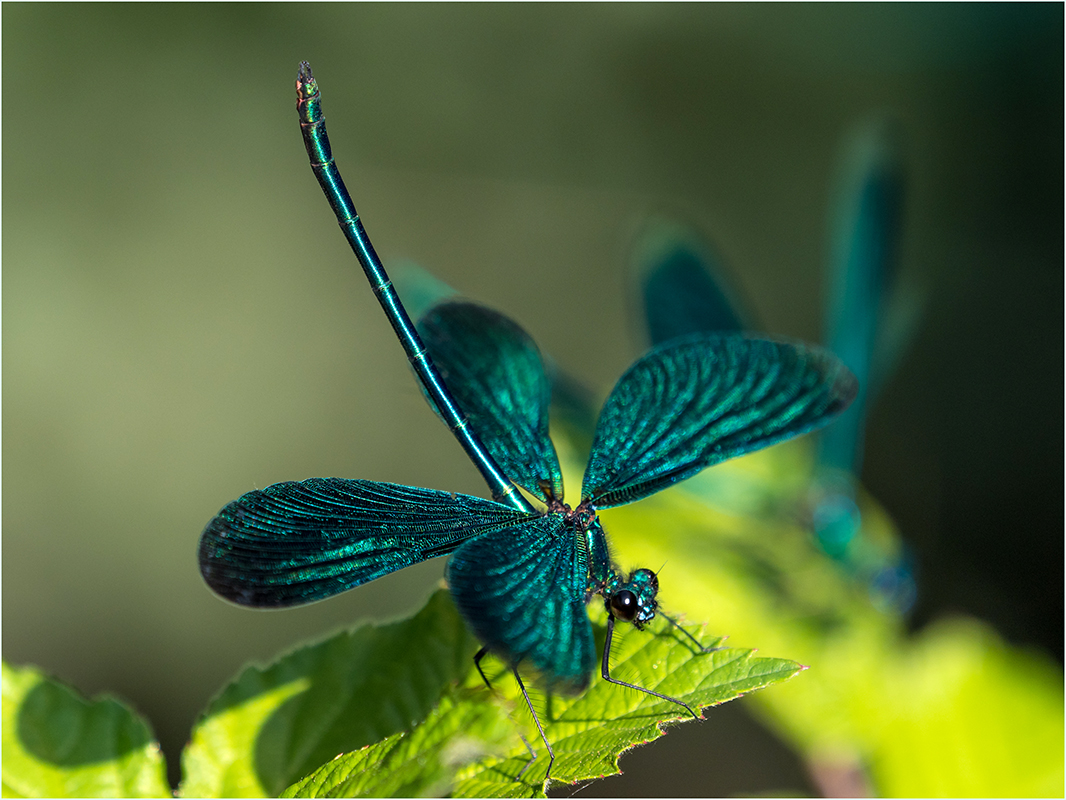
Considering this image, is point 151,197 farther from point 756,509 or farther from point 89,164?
point 756,509

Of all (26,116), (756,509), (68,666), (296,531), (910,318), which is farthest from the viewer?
(26,116)

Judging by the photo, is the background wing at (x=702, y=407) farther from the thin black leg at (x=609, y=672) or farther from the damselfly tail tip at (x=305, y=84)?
the damselfly tail tip at (x=305, y=84)

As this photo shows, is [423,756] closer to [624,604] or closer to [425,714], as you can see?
Result: [425,714]

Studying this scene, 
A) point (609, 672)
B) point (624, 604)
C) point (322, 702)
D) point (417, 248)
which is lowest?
point (322, 702)

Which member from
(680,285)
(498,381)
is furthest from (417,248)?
(498,381)

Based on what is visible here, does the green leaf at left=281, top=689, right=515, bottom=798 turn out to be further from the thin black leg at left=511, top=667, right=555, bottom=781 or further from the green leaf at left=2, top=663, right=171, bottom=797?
the green leaf at left=2, top=663, right=171, bottom=797

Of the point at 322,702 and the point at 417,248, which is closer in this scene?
the point at 322,702

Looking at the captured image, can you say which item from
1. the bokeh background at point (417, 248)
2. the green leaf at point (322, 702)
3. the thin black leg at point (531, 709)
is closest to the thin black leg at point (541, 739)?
the thin black leg at point (531, 709)

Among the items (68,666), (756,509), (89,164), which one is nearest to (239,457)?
(68,666)
